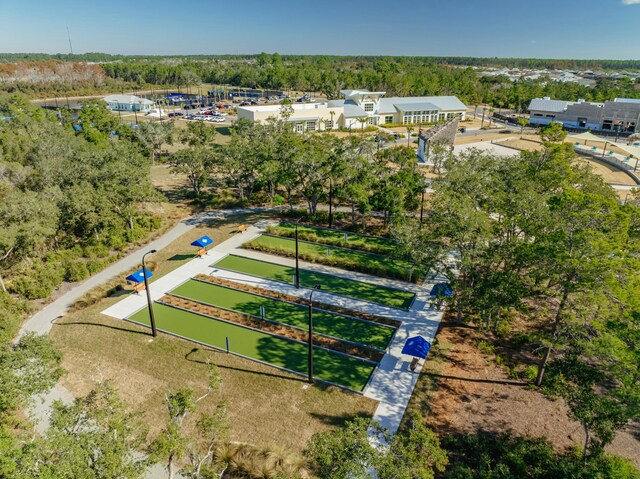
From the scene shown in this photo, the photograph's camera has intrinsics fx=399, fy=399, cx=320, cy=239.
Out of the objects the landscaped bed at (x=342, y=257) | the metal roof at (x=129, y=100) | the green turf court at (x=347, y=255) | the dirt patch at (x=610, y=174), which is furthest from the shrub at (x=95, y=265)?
the metal roof at (x=129, y=100)

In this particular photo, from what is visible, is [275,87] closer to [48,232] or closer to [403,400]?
[48,232]

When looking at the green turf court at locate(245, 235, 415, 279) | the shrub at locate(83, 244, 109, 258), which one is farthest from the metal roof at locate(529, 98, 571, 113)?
the shrub at locate(83, 244, 109, 258)

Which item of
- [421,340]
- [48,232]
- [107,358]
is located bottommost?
[107,358]

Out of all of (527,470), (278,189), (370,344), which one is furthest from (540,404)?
(278,189)

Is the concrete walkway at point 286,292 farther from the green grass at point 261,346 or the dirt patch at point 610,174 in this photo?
the dirt patch at point 610,174

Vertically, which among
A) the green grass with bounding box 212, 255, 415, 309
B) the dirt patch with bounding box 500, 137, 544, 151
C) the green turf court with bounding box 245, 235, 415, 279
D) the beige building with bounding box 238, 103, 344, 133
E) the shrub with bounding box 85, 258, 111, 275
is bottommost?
the green grass with bounding box 212, 255, 415, 309

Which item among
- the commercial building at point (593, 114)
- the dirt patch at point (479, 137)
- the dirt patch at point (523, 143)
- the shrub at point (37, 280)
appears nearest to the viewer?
the shrub at point (37, 280)

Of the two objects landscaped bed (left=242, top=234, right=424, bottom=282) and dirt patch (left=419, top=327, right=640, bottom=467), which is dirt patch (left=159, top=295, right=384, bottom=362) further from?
landscaped bed (left=242, top=234, right=424, bottom=282)

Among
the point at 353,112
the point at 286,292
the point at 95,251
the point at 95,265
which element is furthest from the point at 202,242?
the point at 353,112
